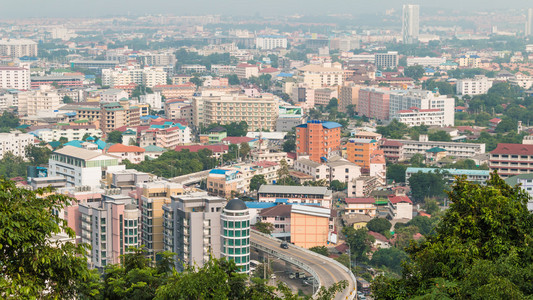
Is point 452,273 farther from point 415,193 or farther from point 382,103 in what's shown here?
point 382,103

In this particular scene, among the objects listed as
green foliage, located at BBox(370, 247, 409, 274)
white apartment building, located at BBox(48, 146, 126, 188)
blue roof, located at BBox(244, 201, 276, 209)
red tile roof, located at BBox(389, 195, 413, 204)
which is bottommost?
green foliage, located at BBox(370, 247, 409, 274)

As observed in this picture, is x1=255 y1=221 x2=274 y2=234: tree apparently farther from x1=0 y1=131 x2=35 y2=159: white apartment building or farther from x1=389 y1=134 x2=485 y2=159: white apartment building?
x1=0 y1=131 x2=35 y2=159: white apartment building

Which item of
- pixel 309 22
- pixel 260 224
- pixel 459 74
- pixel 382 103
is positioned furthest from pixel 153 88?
pixel 309 22

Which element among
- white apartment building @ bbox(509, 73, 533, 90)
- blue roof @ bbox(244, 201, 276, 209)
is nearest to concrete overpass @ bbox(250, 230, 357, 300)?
blue roof @ bbox(244, 201, 276, 209)

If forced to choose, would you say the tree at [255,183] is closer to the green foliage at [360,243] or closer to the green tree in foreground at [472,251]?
the green foliage at [360,243]

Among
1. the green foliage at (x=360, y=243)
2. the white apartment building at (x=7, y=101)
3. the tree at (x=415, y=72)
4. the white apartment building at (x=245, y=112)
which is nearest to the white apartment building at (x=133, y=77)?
the white apartment building at (x=7, y=101)

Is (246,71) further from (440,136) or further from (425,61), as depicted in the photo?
(440,136)
